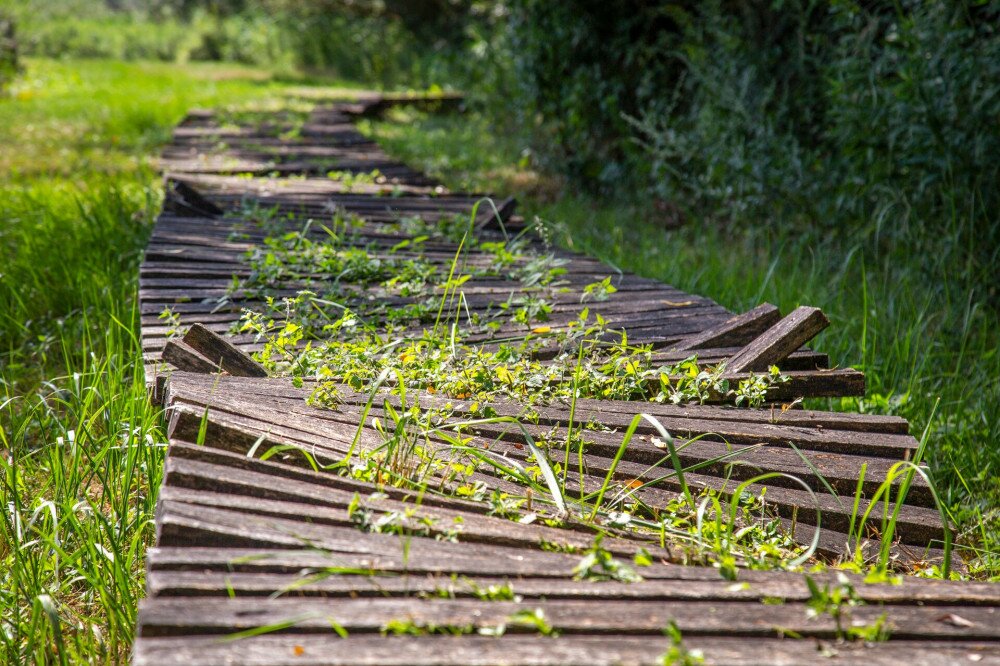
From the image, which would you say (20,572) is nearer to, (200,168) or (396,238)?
(396,238)

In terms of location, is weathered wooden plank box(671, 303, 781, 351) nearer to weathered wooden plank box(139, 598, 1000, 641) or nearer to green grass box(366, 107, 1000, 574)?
green grass box(366, 107, 1000, 574)

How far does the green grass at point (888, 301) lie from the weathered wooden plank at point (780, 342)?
0.49 metres

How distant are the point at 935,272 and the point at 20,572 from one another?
4.26 meters

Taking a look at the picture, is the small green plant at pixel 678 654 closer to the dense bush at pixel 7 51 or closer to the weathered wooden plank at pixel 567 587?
the weathered wooden plank at pixel 567 587

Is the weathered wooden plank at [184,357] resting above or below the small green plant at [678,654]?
below

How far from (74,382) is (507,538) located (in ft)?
6.63

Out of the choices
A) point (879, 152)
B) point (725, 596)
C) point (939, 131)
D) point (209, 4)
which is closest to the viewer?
point (725, 596)

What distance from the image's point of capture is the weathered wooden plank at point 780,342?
2750mm

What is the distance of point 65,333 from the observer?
412 cm

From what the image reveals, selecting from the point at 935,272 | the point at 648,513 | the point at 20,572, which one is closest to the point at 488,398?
the point at 648,513

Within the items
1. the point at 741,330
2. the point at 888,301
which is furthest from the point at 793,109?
the point at 741,330

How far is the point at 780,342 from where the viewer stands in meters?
2.75

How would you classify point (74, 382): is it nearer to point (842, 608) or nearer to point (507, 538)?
point (507, 538)

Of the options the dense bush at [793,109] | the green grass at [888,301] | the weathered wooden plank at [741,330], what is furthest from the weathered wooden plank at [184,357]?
the dense bush at [793,109]
